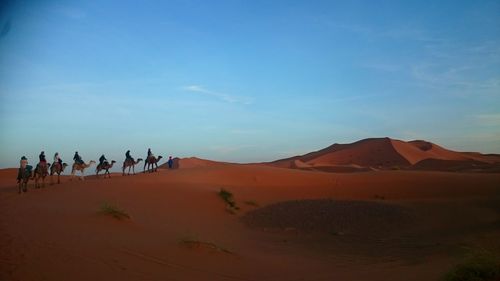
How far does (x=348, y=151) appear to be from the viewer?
85.2m

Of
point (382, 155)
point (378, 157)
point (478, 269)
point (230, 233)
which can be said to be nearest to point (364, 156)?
point (378, 157)

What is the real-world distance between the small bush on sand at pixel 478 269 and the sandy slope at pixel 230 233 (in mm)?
1431

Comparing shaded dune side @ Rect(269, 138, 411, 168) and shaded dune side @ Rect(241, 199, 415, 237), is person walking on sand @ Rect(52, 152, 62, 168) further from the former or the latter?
shaded dune side @ Rect(269, 138, 411, 168)

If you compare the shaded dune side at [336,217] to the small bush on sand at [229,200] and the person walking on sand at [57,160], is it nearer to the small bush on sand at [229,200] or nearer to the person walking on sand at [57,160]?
the small bush on sand at [229,200]

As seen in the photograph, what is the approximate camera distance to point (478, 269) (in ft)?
25.5

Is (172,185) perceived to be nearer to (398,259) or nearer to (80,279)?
(398,259)

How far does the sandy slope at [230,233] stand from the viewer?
1052 cm

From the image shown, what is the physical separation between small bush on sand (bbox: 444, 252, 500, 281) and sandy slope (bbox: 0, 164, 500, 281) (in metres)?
1.43

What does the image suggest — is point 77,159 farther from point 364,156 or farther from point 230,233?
point 364,156

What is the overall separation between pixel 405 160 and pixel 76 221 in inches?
2436

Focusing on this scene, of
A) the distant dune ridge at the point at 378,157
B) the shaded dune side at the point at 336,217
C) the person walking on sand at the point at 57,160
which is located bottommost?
the shaded dune side at the point at 336,217

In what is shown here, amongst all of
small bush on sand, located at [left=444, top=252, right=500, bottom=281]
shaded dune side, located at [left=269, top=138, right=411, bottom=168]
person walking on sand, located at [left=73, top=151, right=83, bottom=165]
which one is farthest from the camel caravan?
shaded dune side, located at [left=269, top=138, right=411, bottom=168]

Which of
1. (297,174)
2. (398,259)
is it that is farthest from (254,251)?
(297,174)

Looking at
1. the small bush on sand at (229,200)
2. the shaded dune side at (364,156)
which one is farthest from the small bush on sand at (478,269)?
the shaded dune side at (364,156)
